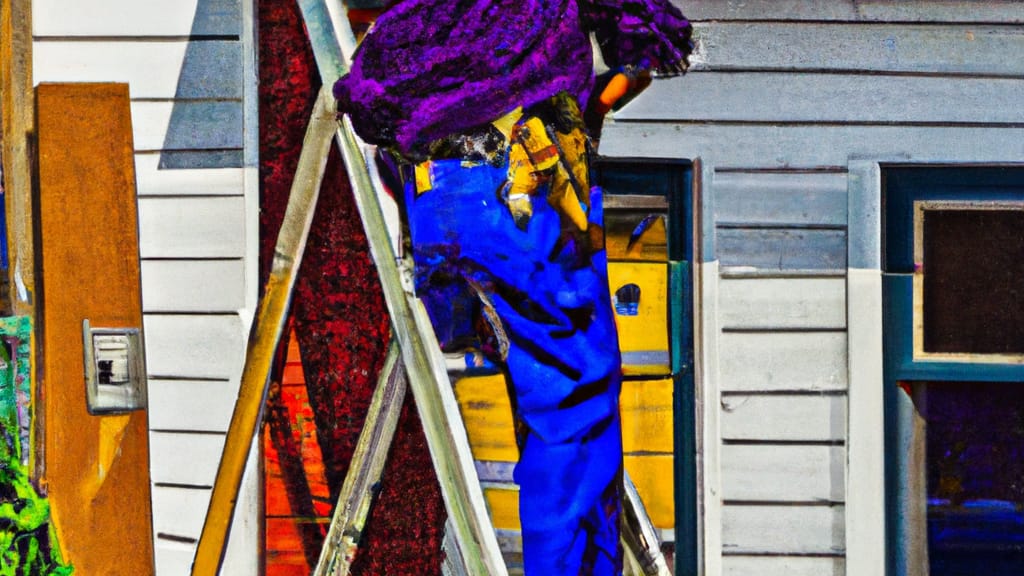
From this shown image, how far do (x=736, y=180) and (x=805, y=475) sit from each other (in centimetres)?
86

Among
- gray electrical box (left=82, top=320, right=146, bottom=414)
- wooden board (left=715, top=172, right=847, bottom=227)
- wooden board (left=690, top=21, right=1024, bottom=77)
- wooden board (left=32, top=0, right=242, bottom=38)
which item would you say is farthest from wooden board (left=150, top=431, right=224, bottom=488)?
wooden board (left=690, top=21, right=1024, bottom=77)

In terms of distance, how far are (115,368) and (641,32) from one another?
179 cm

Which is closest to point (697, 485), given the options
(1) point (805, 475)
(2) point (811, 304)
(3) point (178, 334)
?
(1) point (805, 475)

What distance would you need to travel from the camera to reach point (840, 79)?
253cm

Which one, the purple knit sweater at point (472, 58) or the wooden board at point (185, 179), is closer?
the purple knit sweater at point (472, 58)

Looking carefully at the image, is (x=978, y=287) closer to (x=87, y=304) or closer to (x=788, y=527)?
(x=788, y=527)

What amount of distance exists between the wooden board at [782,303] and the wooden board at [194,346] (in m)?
1.40

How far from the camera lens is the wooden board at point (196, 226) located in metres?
2.58

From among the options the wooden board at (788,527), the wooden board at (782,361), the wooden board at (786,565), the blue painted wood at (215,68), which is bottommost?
the wooden board at (786,565)

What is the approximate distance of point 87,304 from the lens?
8.60ft

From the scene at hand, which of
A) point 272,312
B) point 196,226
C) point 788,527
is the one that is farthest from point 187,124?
point 788,527

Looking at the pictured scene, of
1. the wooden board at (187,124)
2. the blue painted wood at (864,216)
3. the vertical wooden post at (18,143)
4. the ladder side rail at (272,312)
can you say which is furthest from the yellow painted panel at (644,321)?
the vertical wooden post at (18,143)

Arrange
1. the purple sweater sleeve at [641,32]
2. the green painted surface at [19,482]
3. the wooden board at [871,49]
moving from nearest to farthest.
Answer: the purple sweater sleeve at [641,32] → the wooden board at [871,49] → the green painted surface at [19,482]

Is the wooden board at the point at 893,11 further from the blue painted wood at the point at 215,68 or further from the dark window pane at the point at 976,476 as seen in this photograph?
the blue painted wood at the point at 215,68
